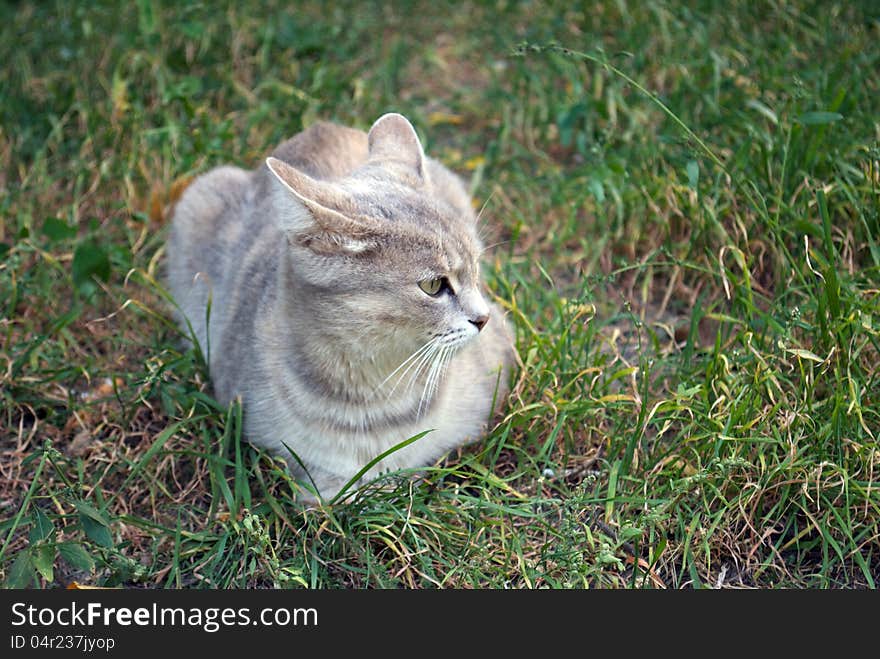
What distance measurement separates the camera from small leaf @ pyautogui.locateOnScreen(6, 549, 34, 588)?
3.02 metres

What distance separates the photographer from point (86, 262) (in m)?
4.25

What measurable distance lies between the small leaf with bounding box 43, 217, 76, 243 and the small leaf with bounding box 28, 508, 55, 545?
60.8 inches

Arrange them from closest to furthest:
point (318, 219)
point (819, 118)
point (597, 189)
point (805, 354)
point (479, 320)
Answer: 1. point (318, 219)
2. point (479, 320)
3. point (805, 354)
4. point (819, 118)
5. point (597, 189)

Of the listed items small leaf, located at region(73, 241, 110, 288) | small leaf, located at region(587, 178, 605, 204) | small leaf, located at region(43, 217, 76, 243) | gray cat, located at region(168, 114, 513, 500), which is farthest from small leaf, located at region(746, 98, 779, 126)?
small leaf, located at region(43, 217, 76, 243)

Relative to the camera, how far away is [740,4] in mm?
5156

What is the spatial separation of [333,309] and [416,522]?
2.35ft

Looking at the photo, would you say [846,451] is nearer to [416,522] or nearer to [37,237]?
A: [416,522]

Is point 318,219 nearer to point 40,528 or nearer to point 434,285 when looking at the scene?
point 434,285

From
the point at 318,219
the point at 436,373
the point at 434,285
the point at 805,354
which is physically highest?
the point at 318,219

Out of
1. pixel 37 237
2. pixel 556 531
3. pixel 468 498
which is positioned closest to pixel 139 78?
pixel 37 237

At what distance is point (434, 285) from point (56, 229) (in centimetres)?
192

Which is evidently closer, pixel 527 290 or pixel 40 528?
pixel 40 528

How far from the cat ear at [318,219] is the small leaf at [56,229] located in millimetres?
1645

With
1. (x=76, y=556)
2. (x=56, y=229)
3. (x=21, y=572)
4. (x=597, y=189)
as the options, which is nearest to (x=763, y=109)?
(x=597, y=189)
